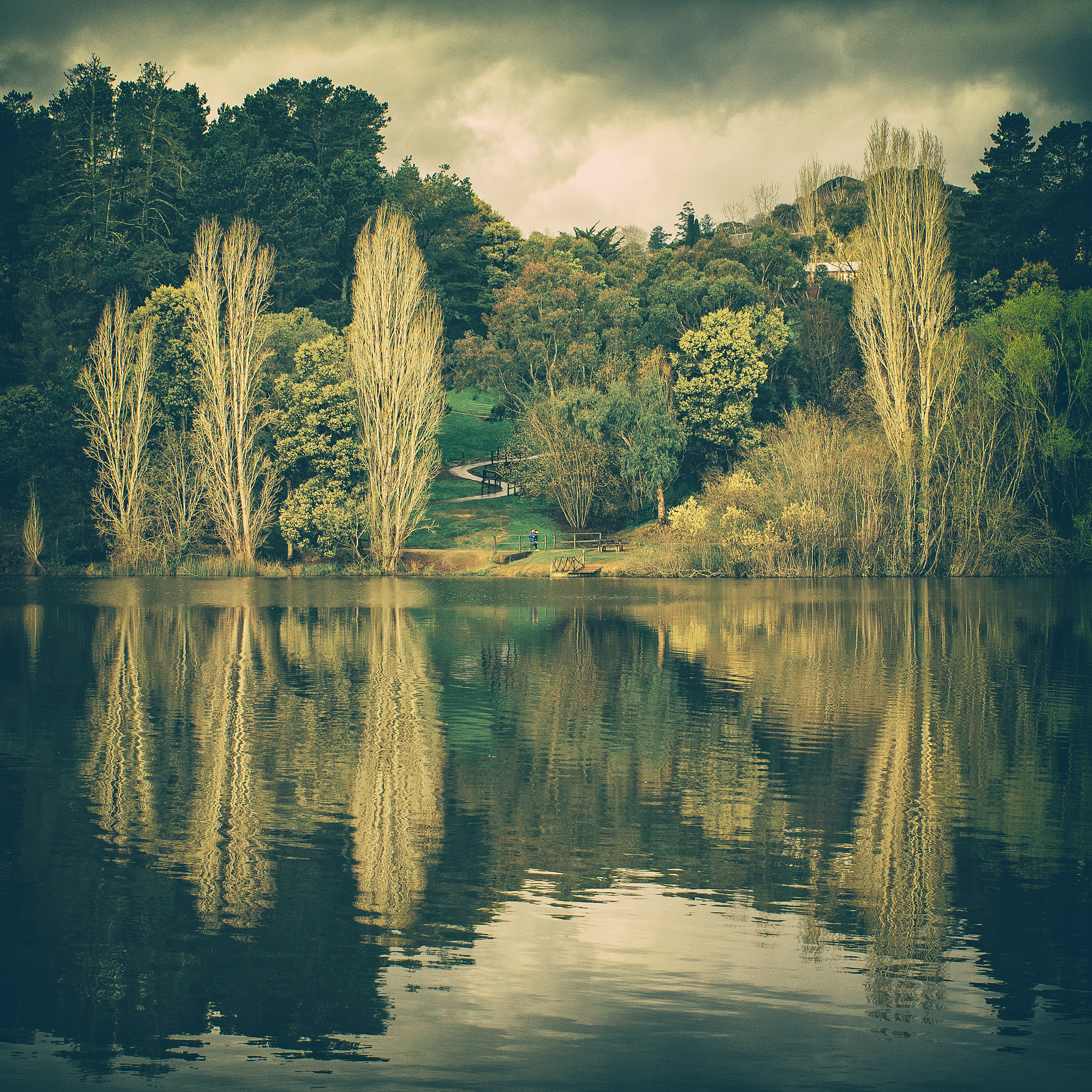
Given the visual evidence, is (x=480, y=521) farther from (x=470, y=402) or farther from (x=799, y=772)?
(x=799, y=772)

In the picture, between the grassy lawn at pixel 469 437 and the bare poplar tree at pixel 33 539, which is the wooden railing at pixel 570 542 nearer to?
the grassy lawn at pixel 469 437

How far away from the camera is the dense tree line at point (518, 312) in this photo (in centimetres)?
6159

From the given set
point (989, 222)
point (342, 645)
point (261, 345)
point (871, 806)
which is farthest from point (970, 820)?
point (989, 222)

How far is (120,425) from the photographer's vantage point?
208 feet

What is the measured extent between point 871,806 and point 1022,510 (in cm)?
4639

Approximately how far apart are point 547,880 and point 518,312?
6530cm

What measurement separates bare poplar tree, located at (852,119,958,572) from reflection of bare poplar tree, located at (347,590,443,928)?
4040 centimetres

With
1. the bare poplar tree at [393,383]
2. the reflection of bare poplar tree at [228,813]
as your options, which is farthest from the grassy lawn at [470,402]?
the reflection of bare poplar tree at [228,813]

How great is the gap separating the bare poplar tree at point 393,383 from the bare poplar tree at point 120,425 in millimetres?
11906

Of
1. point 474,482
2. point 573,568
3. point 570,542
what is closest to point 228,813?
point 573,568

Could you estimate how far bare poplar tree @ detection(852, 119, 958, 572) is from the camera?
57.6 metres

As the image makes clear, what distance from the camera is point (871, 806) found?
1301cm

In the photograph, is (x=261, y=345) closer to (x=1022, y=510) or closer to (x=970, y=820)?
(x=1022, y=510)

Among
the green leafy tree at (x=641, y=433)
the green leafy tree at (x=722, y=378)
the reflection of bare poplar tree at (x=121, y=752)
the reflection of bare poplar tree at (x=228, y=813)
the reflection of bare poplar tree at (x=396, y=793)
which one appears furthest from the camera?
the green leafy tree at (x=722, y=378)
